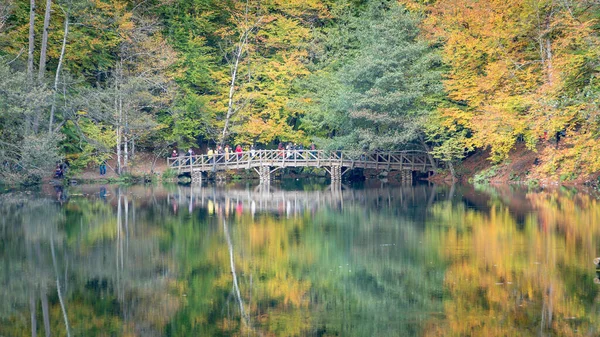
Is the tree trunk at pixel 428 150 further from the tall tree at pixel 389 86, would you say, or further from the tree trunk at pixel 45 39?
the tree trunk at pixel 45 39

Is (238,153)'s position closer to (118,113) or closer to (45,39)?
(118,113)

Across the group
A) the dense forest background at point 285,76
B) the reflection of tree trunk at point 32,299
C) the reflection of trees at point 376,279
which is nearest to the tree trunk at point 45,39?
the dense forest background at point 285,76

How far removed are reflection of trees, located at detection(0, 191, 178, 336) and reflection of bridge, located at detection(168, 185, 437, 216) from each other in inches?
175

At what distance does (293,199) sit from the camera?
27.5m

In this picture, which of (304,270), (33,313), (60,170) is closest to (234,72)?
(60,170)

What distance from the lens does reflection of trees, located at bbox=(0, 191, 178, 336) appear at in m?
9.74

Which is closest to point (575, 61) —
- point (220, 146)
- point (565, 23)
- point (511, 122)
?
Result: point (565, 23)

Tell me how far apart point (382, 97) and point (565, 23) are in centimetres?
1067

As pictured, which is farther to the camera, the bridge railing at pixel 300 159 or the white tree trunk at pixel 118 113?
the bridge railing at pixel 300 159

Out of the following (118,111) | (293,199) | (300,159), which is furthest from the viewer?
(300,159)

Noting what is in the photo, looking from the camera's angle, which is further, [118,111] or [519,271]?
[118,111]

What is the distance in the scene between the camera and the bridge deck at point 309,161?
38156mm

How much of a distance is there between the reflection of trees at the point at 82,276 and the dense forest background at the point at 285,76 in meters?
12.1

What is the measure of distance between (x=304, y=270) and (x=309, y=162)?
25.7 meters
